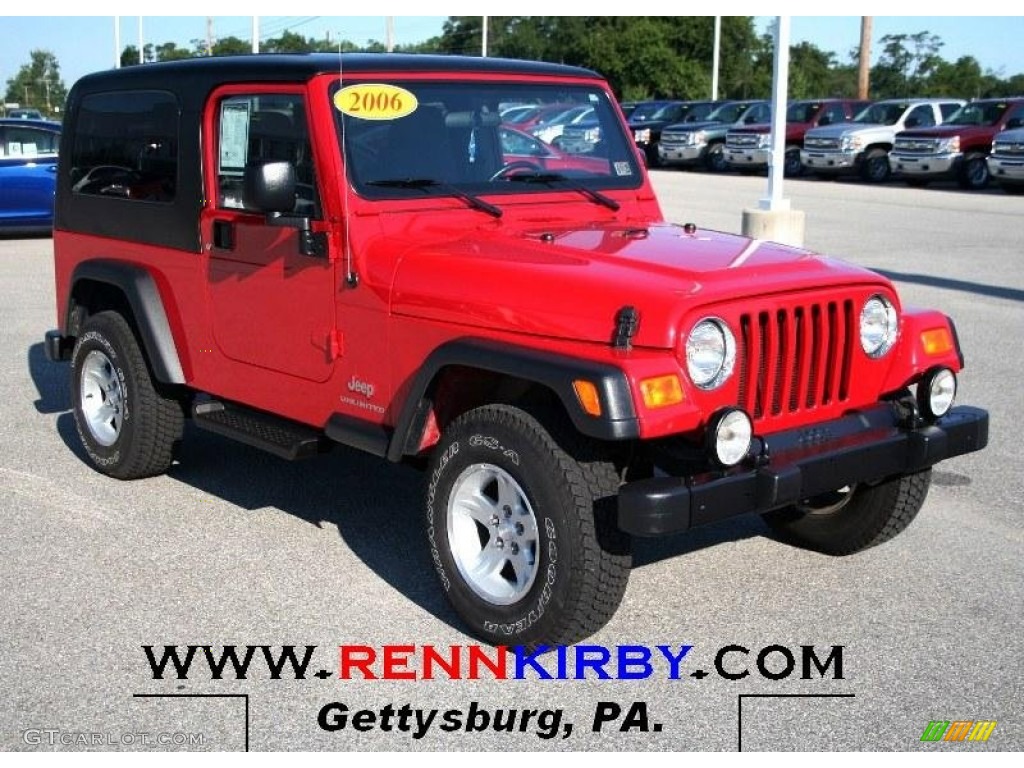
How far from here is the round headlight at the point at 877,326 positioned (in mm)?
4621

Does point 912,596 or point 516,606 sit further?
point 912,596

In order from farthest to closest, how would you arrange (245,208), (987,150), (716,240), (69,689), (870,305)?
(987,150)
(245,208)
(716,240)
(870,305)
(69,689)

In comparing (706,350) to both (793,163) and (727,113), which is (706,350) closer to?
(793,163)

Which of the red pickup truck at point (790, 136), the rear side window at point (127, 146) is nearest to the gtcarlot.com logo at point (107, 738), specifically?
the rear side window at point (127, 146)

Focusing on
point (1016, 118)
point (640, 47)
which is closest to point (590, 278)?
point (1016, 118)

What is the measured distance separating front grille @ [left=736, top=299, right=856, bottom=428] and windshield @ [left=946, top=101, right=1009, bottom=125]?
74.5ft

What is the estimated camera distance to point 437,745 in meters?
3.86

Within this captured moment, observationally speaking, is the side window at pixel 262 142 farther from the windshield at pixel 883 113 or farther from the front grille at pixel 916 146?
the windshield at pixel 883 113

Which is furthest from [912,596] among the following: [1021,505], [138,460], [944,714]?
[138,460]
